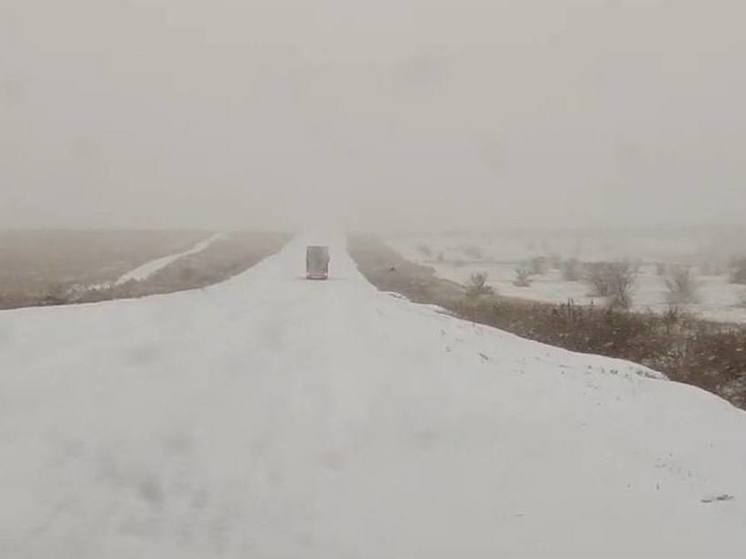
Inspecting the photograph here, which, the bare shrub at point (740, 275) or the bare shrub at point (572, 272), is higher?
the bare shrub at point (740, 275)

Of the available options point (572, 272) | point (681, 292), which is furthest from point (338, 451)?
point (572, 272)

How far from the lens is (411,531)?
731 cm

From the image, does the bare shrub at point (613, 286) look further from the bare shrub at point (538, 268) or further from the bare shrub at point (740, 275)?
the bare shrub at point (538, 268)

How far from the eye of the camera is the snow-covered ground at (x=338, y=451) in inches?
279

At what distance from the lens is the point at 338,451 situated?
9062 millimetres

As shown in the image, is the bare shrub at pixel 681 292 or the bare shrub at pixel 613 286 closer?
the bare shrub at pixel 613 286

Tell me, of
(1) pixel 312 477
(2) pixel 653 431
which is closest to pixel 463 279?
(2) pixel 653 431

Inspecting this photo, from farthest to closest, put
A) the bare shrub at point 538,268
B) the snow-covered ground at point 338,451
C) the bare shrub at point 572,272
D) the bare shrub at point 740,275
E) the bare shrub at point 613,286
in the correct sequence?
the bare shrub at point 538,268
the bare shrub at point 572,272
the bare shrub at point 740,275
the bare shrub at point 613,286
the snow-covered ground at point 338,451

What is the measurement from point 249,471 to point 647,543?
14.0 feet

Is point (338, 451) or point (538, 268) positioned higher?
point (338, 451)

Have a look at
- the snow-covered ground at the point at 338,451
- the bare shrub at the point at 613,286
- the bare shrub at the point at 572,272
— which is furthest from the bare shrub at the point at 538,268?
the snow-covered ground at the point at 338,451

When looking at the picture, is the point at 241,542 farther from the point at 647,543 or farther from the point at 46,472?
the point at 647,543

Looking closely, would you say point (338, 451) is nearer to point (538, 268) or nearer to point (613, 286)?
point (613, 286)

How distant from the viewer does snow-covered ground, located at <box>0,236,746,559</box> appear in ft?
23.2
